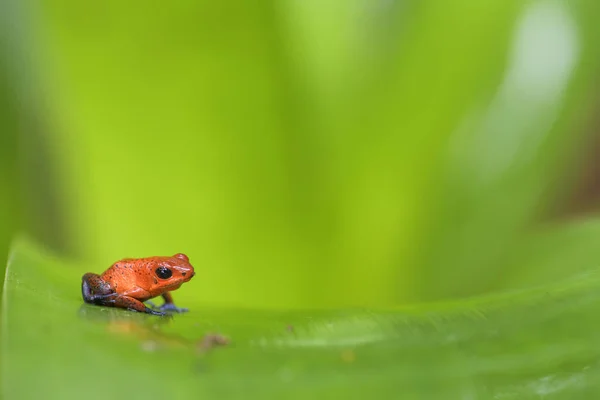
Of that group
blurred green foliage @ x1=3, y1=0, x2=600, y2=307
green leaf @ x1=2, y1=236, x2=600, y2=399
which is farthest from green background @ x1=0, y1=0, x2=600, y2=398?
green leaf @ x1=2, y1=236, x2=600, y2=399

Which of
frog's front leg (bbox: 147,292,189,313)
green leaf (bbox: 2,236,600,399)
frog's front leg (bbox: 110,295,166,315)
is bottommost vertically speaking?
frog's front leg (bbox: 147,292,189,313)

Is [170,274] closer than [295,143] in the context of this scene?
Yes

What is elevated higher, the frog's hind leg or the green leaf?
the green leaf

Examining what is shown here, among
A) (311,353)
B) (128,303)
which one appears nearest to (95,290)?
(128,303)

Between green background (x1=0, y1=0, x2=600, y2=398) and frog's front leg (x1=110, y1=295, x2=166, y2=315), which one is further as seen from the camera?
green background (x1=0, y1=0, x2=600, y2=398)

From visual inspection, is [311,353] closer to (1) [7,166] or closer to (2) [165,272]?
(2) [165,272]

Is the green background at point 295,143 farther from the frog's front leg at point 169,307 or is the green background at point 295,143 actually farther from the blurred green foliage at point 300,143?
the frog's front leg at point 169,307

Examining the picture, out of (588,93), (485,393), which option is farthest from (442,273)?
(485,393)

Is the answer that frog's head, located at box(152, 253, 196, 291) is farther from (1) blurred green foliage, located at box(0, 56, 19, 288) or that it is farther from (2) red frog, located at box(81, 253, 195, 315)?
(1) blurred green foliage, located at box(0, 56, 19, 288)
